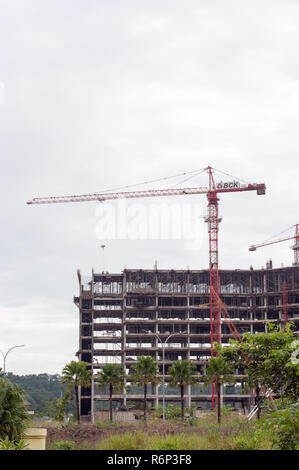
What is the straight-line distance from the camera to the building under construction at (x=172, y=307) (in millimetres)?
170500

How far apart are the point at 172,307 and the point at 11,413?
139 m

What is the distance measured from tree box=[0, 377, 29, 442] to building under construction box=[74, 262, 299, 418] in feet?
440

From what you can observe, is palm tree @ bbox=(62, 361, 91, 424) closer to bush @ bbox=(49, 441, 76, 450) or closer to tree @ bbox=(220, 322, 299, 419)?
bush @ bbox=(49, 441, 76, 450)

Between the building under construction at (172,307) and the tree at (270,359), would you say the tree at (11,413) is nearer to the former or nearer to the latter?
the tree at (270,359)

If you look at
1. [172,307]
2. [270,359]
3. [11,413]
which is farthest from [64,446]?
[172,307]

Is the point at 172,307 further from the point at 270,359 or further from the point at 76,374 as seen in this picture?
the point at 270,359

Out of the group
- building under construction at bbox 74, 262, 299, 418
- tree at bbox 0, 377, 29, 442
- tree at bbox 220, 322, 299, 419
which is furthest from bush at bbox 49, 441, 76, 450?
building under construction at bbox 74, 262, 299, 418

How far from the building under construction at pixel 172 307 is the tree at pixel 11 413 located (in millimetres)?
134058

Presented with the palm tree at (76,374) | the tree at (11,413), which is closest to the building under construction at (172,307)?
the palm tree at (76,374)
